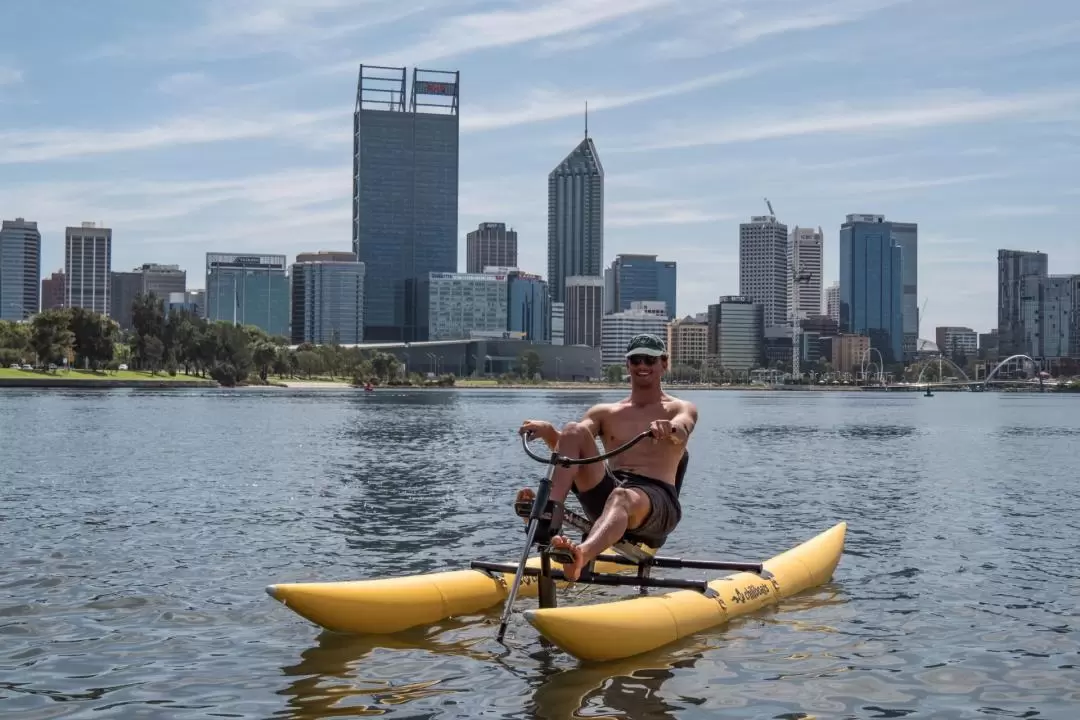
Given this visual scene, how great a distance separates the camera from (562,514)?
1140cm

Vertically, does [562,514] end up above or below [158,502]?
above

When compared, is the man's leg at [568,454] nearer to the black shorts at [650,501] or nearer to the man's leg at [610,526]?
the man's leg at [610,526]

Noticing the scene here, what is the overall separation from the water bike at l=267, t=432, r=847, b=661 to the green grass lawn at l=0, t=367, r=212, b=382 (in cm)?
15318

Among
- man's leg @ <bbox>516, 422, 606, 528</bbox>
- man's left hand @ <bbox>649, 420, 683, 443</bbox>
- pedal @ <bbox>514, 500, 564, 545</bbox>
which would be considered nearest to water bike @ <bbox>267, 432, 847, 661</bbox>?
pedal @ <bbox>514, 500, 564, 545</bbox>

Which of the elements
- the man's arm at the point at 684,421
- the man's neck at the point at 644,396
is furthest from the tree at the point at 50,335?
the man's arm at the point at 684,421

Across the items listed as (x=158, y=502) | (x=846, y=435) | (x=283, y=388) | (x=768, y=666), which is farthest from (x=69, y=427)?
(x=283, y=388)

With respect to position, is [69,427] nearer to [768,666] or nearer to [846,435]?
[846,435]

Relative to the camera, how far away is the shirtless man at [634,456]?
1146cm

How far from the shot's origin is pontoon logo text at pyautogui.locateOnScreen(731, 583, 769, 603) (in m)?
13.3

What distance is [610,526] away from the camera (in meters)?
11.1

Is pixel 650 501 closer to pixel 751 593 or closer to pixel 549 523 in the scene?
pixel 549 523

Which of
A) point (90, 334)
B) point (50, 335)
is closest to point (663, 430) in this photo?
point (50, 335)

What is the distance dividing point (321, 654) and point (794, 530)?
43.7 ft

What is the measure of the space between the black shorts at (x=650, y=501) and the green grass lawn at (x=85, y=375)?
15442cm
